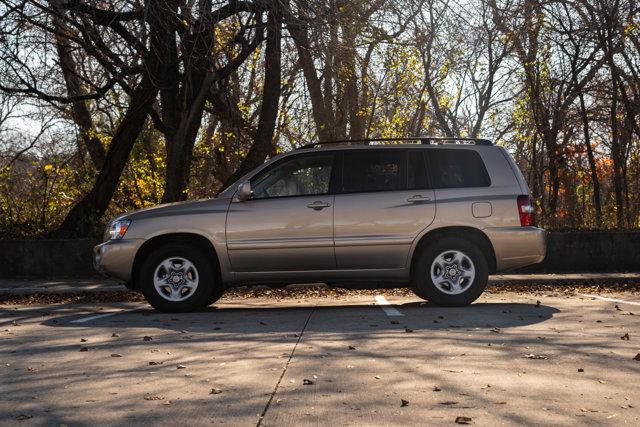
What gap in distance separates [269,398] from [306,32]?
36.2 ft

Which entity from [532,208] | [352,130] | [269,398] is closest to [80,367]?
[269,398]

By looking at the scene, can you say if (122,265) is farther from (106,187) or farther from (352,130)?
(352,130)

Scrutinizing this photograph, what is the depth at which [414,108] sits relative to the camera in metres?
28.9

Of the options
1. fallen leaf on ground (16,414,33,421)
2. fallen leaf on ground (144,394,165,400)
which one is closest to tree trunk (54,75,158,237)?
fallen leaf on ground (144,394,165,400)

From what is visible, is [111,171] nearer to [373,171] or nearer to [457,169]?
[373,171]

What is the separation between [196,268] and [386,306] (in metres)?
2.36

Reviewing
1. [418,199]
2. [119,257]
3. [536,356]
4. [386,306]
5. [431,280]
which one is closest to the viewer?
[536,356]

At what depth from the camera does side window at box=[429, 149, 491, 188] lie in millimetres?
10945

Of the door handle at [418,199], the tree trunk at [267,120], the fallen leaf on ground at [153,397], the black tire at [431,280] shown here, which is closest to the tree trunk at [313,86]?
the tree trunk at [267,120]

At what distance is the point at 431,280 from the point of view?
1070 cm

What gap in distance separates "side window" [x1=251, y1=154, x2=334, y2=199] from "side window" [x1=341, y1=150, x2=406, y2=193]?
0.23 metres

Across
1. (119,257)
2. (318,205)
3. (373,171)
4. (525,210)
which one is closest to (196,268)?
(119,257)

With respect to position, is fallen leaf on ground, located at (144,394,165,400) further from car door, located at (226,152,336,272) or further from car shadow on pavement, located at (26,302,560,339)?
car door, located at (226,152,336,272)

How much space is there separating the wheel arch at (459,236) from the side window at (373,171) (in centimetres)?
65
